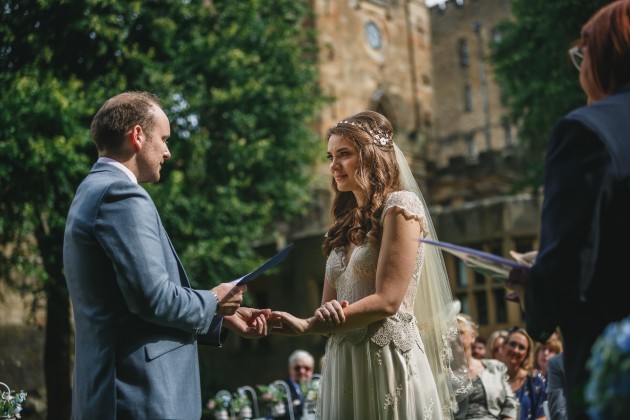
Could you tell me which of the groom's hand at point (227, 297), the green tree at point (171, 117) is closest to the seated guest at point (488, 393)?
the groom's hand at point (227, 297)

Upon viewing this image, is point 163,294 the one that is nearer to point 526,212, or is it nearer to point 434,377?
point 434,377

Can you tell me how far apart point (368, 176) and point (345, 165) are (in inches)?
4.9

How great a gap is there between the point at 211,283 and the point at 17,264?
3.49m

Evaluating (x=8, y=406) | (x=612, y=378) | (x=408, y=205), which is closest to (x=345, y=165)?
(x=408, y=205)

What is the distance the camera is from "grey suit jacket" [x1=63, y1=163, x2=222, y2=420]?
307 centimetres

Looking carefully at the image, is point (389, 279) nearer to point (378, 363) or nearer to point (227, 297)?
point (378, 363)

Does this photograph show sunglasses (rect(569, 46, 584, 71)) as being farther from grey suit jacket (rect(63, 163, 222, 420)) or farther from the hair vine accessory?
grey suit jacket (rect(63, 163, 222, 420))

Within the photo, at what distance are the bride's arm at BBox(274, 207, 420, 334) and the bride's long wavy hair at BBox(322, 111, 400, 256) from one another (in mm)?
161

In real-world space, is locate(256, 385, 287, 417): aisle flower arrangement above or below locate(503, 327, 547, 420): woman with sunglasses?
below

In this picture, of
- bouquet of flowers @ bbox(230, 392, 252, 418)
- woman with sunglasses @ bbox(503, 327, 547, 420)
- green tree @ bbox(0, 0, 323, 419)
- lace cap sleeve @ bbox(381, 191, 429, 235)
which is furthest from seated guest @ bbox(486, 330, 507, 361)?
green tree @ bbox(0, 0, 323, 419)

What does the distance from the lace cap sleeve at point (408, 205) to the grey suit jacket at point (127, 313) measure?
957mm

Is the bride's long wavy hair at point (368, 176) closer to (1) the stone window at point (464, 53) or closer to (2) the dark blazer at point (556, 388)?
(2) the dark blazer at point (556, 388)

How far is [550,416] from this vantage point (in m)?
6.11

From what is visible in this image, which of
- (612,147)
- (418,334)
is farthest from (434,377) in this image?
(612,147)
